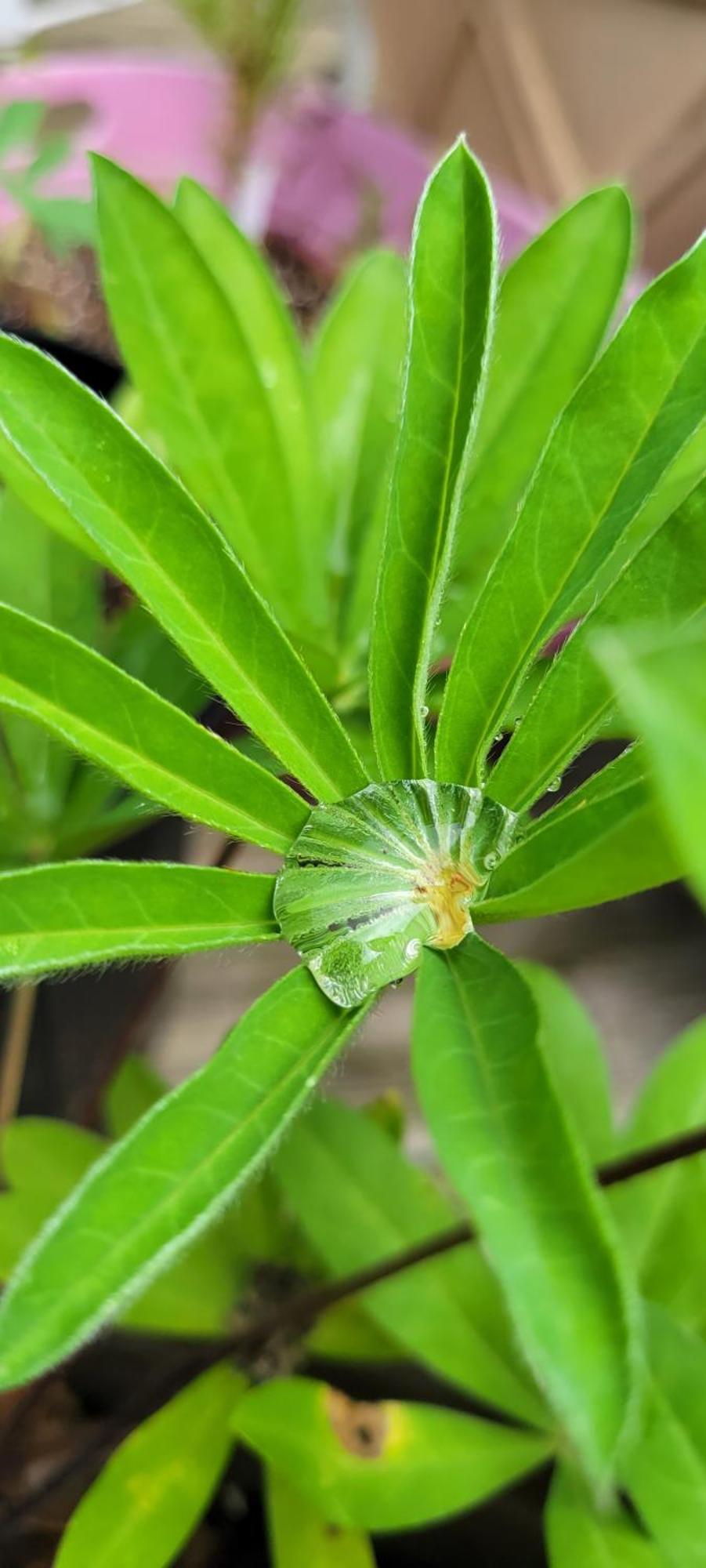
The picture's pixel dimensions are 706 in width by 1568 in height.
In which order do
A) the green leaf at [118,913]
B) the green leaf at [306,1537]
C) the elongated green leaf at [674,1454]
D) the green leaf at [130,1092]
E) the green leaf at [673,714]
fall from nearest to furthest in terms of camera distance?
1. the green leaf at [673,714]
2. the green leaf at [118,913]
3. the elongated green leaf at [674,1454]
4. the green leaf at [306,1537]
5. the green leaf at [130,1092]

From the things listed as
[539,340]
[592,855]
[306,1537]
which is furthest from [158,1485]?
[539,340]

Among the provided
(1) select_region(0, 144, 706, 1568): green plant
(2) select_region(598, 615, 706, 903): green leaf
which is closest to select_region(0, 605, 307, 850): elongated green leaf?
(1) select_region(0, 144, 706, 1568): green plant

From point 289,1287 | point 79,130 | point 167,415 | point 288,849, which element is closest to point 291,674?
point 288,849

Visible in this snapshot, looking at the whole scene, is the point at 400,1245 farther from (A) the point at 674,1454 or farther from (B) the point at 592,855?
(B) the point at 592,855

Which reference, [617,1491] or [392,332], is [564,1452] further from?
[392,332]

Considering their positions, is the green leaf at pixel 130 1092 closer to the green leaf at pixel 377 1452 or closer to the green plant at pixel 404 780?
the green leaf at pixel 377 1452

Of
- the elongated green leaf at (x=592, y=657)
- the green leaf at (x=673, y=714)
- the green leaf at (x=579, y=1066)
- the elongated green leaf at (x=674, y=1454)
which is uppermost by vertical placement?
the elongated green leaf at (x=592, y=657)

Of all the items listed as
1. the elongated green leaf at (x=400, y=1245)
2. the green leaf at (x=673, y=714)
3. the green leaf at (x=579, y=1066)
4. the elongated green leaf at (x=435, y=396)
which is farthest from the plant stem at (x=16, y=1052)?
the green leaf at (x=673, y=714)

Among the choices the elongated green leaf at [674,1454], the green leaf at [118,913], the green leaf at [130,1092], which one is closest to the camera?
the green leaf at [118,913]
